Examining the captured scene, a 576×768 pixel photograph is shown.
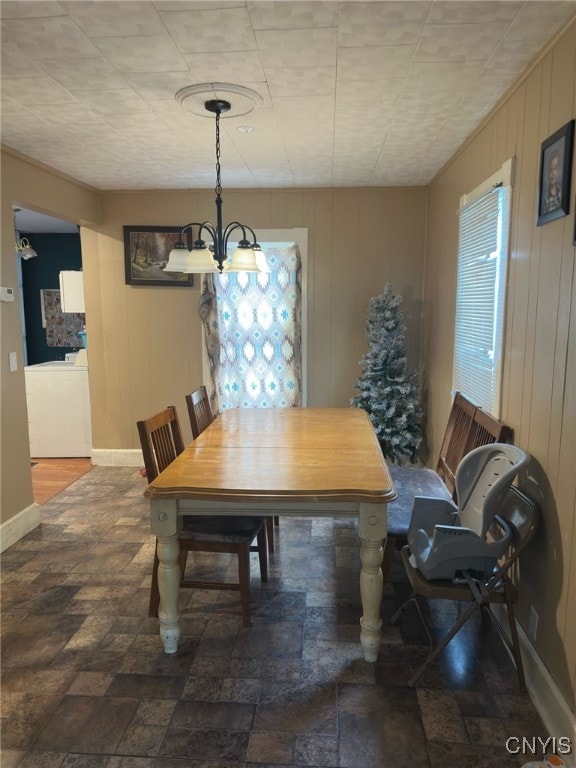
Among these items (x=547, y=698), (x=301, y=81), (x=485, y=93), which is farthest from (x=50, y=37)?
(x=547, y=698)

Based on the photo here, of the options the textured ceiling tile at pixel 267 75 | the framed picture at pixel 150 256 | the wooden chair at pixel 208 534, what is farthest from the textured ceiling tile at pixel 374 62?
the framed picture at pixel 150 256

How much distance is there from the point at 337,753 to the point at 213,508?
3.13ft

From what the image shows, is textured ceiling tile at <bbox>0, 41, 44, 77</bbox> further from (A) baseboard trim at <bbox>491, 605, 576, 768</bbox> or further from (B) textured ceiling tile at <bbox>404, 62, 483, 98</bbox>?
(A) baseboard trim at <bbox>491, 605, 576, 768</bbox>

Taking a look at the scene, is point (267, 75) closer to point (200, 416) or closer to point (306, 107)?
point (306, 107)

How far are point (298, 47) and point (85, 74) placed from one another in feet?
3.14

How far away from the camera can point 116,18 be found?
1.76 metres

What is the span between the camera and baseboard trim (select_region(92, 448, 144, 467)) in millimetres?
4855

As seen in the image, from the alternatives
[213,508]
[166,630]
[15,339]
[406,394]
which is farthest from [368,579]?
[15,339]

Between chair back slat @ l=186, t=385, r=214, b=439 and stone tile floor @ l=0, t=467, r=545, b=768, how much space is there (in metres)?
0.83

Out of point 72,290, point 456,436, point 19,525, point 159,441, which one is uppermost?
point 72,290

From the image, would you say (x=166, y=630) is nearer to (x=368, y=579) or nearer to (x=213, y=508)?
(x=213, y=508)

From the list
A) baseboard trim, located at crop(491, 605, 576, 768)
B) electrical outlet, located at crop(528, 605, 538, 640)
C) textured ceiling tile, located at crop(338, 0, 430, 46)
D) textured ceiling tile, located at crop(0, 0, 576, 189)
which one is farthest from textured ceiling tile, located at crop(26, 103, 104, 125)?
baseboard trim, located at crop(491, 605, 576, 768)

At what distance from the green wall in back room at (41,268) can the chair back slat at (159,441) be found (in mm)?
5126

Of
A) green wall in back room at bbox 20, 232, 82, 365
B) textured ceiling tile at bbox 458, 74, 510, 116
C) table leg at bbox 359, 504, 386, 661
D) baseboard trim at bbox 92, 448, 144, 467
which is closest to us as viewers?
table leg at bbox 359, 504, 386, 661
